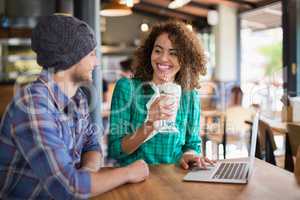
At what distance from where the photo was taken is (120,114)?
1.82 metres

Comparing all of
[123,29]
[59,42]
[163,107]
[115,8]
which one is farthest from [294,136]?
[123,29]

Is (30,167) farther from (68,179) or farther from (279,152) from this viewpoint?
(279,152)

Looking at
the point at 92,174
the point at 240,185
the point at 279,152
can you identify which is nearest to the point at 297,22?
the point at 279,152

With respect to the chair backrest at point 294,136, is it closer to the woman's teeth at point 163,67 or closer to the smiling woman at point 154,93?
the smiling woman at point 154,93

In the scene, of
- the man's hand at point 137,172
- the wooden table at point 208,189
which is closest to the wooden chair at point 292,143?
the wooden table at point 208,189

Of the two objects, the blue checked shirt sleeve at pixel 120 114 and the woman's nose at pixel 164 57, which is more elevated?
the woman's nose at pixel 164 57

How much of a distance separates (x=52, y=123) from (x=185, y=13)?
8324 mm

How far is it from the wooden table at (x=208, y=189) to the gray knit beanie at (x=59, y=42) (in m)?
0.42

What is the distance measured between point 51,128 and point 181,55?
0.98 m

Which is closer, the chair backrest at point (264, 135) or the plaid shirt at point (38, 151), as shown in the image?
the plaid shirt at point (38, 151)

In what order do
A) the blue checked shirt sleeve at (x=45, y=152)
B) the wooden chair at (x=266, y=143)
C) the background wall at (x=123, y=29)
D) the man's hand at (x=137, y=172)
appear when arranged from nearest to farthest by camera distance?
the blue checked shirt sleeve at (x=45, y=152) → the man's hand at (x=137, y=172) → the wooden chair at (x=266, y=143) → the background wall at (x=123, y=29)

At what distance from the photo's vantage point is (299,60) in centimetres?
427

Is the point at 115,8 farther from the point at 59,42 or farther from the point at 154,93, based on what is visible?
the point at 59,42

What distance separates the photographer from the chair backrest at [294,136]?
2086 millimetres
